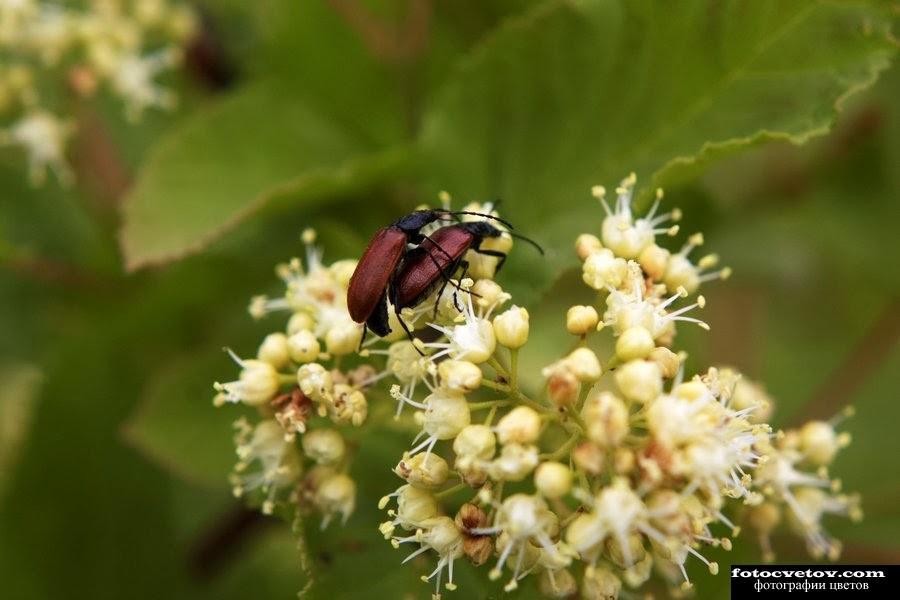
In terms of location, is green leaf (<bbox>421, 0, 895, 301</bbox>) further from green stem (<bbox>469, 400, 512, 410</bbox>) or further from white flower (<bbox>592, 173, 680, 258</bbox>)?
green stem (<bbox>469, 400, 512, 410</bbox>)

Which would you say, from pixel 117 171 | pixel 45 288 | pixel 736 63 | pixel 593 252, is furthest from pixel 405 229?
pixel 45 288

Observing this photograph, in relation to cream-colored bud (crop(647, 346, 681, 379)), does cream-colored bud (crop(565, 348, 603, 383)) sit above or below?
below

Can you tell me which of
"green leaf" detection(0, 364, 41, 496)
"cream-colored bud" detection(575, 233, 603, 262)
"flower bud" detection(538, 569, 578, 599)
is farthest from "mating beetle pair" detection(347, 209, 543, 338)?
"green leaf" detection(0, 364, 41, 496)

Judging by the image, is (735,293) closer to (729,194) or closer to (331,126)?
(729,194)

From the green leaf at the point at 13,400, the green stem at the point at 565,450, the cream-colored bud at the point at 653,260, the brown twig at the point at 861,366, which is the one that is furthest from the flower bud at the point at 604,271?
the green leaf at the point at 13,400

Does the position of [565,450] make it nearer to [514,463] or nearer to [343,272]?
[514,463]
